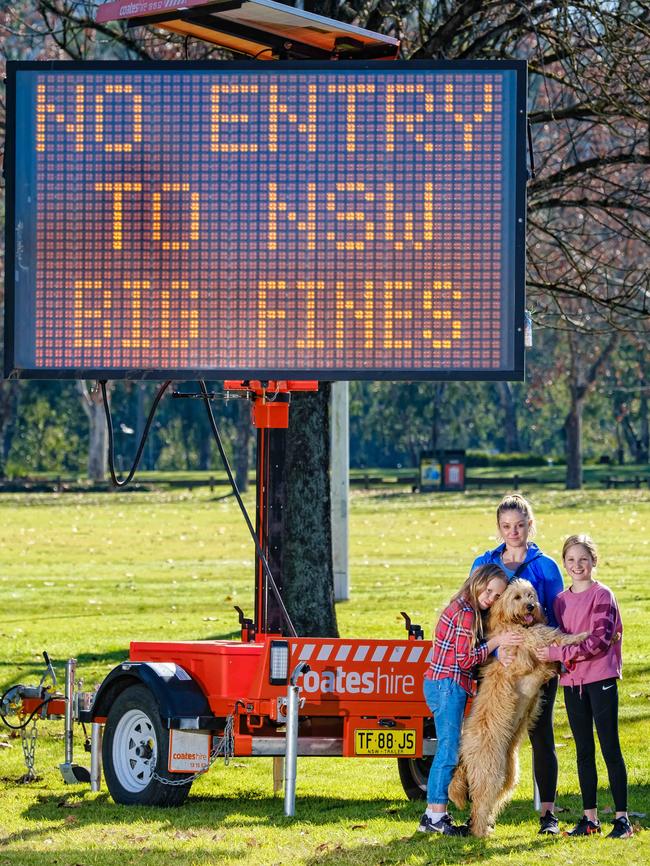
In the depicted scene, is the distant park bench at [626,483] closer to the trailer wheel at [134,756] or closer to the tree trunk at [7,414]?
the tree trunk at [7,414]

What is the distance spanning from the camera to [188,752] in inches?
390

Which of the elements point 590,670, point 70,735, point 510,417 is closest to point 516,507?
point 590,670

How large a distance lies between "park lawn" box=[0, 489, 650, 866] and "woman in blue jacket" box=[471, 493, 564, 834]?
0.89ft

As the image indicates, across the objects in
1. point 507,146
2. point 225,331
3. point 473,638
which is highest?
point 507,146

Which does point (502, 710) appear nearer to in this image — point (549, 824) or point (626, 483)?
point (549, 824)

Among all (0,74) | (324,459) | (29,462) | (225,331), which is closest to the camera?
(225,331)

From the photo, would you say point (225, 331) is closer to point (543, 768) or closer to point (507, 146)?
point (507, 146)

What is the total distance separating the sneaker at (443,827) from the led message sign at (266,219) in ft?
7.95

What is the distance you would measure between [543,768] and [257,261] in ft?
10.6

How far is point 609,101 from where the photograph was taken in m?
16.6

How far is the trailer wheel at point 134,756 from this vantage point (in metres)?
10.1

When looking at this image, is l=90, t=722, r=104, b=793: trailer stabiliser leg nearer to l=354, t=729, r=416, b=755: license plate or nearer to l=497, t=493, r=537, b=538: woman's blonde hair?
l=354, t=729, r=416, b=755: license plate

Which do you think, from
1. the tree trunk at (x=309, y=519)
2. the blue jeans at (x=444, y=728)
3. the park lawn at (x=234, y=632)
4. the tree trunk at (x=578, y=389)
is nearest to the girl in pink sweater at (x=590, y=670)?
the park lawn at (x=234, y=632)

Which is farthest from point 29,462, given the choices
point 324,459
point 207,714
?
point 207,714
